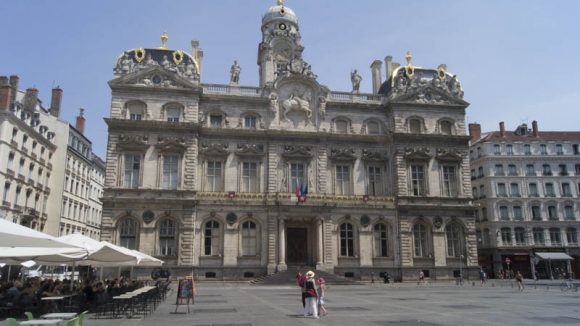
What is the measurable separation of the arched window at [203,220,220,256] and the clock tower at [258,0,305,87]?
48.8 feet

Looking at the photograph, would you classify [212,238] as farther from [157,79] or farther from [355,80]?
[355,80]

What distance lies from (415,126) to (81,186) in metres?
44.1

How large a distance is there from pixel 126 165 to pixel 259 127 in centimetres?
1258

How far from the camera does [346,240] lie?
4475 centimetres

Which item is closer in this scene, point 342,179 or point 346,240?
point 346,240

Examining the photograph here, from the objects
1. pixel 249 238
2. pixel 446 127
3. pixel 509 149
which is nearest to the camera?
pixel 249 238

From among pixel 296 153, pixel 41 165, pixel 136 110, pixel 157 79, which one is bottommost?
pixel 296 153

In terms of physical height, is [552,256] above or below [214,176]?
below

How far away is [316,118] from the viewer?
46.8 metres

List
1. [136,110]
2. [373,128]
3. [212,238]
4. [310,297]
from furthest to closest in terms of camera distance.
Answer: [373,128] < [136,110] < [212,238] < [310,297]

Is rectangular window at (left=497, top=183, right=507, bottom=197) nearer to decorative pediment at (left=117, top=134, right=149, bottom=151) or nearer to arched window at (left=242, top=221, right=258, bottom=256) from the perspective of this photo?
arched window at (left=242, top=221, right=258, bottom=256)

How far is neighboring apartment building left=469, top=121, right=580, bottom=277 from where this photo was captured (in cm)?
6028

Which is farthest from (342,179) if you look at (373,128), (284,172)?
(373,128)

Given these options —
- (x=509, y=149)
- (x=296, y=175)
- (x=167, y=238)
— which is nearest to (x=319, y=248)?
(x=296, y=175)
